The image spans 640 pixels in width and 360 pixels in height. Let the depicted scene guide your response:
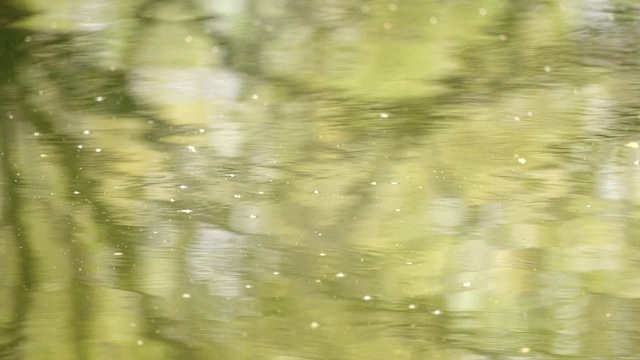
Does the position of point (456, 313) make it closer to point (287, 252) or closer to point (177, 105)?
point (287, 252)

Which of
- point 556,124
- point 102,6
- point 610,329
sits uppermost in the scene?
point 102,6

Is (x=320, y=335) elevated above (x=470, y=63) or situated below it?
below

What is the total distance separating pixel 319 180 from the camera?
49 cm

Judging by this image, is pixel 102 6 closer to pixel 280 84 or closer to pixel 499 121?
pixel 280 84

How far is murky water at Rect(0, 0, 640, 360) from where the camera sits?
0.48 m

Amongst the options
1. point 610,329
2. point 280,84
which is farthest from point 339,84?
point 610,329

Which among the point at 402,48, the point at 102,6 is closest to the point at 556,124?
the point at 402,48

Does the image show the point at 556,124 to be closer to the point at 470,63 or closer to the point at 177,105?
the point at 470,63

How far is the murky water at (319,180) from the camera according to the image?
48cm

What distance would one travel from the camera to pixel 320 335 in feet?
1.57

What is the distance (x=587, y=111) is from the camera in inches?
18.8

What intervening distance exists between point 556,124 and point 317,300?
0.82 feet

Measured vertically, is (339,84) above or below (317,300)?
above

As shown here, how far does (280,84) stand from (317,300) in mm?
186
